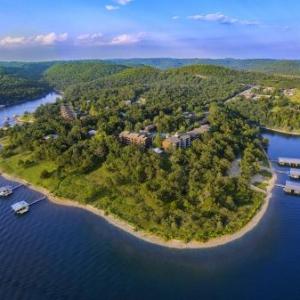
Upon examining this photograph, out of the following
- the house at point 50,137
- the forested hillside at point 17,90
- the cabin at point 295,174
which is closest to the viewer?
the cabin at point 295,174

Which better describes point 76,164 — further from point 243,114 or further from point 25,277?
point 243,114

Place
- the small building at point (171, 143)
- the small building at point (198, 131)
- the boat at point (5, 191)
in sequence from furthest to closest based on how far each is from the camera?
the small building at point (198, 131) → the small building at point (171, 143) → the boat at point (5, 191)

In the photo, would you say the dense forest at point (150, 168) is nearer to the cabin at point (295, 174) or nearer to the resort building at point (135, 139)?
the resort building at point (135, 139)

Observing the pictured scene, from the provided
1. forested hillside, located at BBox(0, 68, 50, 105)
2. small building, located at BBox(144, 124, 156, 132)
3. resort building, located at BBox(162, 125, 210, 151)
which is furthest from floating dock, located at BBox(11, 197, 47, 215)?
forested hillside, located at BBox(0, 68, 50, 105)

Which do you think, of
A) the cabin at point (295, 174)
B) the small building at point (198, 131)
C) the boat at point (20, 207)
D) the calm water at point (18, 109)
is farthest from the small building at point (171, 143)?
the calm water at point (18, 109)

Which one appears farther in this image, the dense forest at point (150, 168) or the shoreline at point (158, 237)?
the dense forest at point (150, 168)

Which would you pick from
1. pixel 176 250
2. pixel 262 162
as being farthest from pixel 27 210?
pixel 262 162

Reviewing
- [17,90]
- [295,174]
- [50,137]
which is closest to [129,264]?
[295,174]
